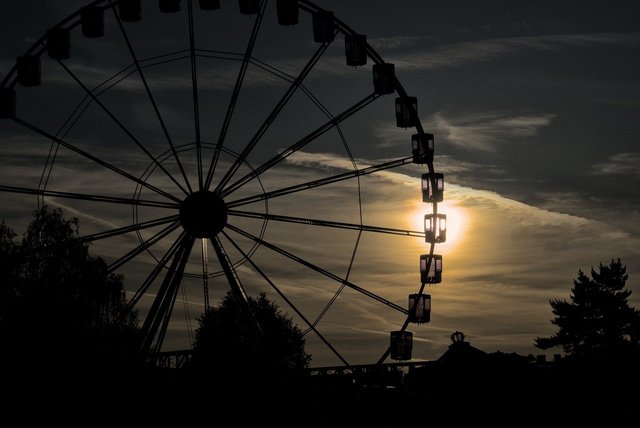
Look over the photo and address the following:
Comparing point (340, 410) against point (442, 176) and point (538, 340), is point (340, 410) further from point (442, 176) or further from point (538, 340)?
point (538, 340)

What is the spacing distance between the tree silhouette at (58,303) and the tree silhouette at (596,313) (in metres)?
43.8

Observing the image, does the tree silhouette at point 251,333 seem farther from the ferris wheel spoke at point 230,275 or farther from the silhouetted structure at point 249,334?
the ferris wheel spoke at point 230,275

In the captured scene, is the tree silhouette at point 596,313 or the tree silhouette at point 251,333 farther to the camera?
the tree silhouette at point 596,313

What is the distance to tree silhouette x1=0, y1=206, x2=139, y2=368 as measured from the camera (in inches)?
1417

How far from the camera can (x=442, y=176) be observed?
37.1m

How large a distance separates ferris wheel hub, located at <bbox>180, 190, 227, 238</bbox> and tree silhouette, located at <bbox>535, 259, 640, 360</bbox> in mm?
60858

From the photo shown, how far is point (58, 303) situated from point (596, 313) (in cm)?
5450

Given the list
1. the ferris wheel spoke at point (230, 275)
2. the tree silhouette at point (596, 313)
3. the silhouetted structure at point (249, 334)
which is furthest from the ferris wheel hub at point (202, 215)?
the tree silhouette at point (596, 313)

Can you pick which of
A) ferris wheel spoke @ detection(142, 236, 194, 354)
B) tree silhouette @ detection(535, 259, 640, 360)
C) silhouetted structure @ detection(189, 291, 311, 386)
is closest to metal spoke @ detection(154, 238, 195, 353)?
ferris wheel spoke @ detection(142, 236, 194, 354)

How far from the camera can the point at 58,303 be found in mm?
46094

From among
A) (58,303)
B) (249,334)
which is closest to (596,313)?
(249,334)

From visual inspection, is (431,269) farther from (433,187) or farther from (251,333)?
(251,333)

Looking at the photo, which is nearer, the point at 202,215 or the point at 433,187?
the point at 202,215

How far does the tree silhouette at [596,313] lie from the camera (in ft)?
285
